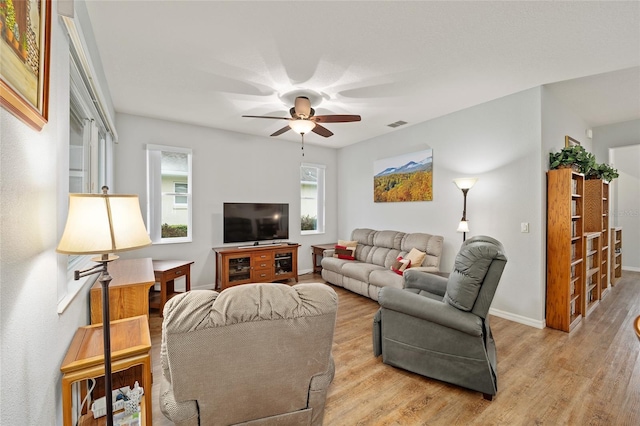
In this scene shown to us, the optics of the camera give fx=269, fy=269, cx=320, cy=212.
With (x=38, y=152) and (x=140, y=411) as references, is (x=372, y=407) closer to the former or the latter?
(x=140, y=411)

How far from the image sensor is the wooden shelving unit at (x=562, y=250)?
2973 millimetres

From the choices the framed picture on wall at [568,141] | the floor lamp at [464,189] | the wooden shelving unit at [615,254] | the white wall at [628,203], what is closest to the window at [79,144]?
the floor lamp at [464,189]

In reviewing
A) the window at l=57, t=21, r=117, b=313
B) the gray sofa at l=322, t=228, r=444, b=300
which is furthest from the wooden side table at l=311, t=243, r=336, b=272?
the window at l=57, t=21, r=117, b=313

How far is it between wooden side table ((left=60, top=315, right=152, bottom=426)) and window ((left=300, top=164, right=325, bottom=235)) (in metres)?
4.13

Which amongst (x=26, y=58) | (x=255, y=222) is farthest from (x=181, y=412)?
(x=255, y=222)

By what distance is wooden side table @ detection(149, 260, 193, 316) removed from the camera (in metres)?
3.36

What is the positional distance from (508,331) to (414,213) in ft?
6.82

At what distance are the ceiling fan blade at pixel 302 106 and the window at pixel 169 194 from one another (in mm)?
2216

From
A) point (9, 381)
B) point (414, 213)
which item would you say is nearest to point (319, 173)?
point (414, 213)

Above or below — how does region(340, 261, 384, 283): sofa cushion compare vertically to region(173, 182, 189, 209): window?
below

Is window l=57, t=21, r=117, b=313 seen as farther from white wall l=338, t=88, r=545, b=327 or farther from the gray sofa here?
white wall l=338, t=88, r=545, b=327

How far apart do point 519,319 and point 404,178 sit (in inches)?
100

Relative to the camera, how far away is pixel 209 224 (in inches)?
180

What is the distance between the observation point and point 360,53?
238 centimetres
